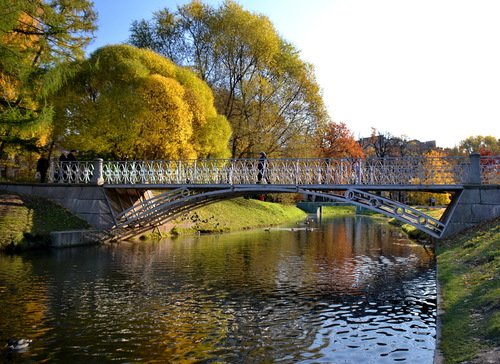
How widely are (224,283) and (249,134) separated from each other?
26.8 metres

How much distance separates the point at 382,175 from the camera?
74.5ft

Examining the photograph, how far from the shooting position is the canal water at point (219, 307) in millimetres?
9492

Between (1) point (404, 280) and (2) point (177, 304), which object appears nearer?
(2) point (177, 304)

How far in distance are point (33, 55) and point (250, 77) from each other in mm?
20196

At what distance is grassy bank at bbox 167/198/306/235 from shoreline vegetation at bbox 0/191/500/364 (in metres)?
0.07

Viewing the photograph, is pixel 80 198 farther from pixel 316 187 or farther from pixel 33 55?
pixel 316 187

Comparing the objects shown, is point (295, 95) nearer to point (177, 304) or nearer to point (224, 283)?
point (224, 283)

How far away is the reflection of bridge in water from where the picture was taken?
839 inches

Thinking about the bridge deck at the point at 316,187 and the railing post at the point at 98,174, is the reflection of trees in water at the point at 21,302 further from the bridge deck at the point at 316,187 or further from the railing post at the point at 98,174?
the railing post at the point at 98,174

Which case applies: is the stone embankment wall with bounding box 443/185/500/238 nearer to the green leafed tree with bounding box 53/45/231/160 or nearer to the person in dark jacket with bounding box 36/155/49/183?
the green leafed tree with bounding box 53/45/231/160

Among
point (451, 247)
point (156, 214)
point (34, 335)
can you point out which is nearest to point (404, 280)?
point (451, 247)

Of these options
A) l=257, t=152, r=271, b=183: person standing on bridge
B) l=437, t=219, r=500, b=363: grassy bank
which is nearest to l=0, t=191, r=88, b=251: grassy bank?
l=257, t=152, r=271, b=183: person standing on bridge

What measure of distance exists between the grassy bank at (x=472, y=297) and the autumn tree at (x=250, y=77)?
84.6ft

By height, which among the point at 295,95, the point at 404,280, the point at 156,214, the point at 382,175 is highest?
the point at 295,95
